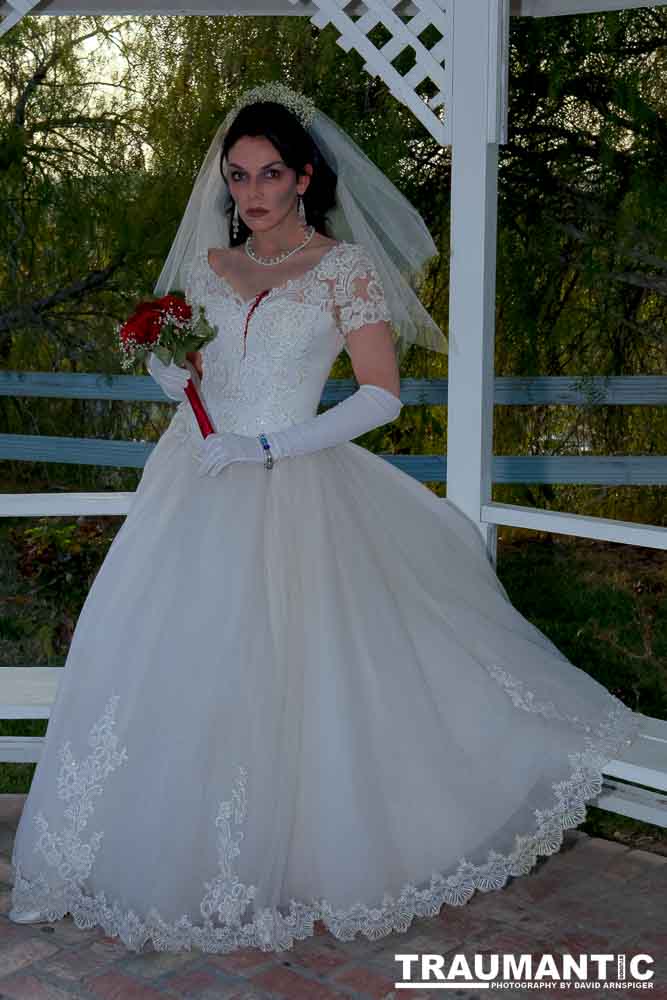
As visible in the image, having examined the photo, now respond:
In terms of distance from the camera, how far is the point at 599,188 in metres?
7.33

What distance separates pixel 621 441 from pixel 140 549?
16.0ft

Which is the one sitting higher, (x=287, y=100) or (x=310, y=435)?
(x=287, y=100)

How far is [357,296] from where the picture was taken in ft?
10.6

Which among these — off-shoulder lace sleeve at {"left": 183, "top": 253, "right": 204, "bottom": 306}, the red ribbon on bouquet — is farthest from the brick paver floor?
off-shoulder lace sleeve at {"left": 183, "top": 253, "right": 204, "bottom": 306}

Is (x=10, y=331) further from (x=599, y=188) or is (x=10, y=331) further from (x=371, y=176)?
(x=371, y=176)

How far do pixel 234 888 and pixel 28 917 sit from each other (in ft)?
1.98

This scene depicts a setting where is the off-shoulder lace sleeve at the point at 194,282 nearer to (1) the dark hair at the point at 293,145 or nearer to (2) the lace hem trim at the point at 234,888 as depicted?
(1) the dark hair at the point at 293,145

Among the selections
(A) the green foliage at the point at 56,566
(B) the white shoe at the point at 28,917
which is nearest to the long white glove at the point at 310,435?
(B) the white shoe at the point at 28,917

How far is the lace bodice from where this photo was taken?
10.6 ft

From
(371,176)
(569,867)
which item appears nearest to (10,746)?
(569,867)

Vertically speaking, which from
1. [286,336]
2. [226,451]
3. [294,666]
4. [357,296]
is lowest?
[294,666]

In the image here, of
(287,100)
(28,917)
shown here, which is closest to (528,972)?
(28,917)

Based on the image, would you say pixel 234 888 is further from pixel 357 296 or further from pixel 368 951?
pixel 357 296

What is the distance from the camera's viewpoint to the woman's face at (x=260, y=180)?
129 inches
